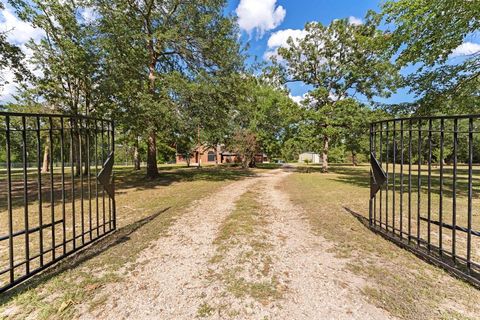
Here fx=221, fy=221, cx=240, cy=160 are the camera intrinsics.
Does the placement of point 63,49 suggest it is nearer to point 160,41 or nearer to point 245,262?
point 160,41

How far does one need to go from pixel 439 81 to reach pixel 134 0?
13.9 m

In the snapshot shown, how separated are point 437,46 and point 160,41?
11.7m

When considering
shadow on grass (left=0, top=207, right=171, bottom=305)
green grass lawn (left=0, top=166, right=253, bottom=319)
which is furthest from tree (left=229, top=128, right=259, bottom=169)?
shadow on grass (left=0, top=207, right=171, bottom=305)

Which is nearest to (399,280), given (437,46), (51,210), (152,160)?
(51,210)

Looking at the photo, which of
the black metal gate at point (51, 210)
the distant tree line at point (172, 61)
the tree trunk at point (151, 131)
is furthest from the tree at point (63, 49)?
the black metal gate at point (51, 210)

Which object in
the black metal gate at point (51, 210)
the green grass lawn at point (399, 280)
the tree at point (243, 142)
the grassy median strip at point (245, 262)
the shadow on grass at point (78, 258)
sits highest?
the tree at point (243, 142)

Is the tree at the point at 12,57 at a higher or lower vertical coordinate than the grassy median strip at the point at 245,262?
higher

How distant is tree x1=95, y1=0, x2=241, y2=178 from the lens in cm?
975

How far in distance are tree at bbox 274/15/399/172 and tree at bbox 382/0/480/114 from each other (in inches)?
336

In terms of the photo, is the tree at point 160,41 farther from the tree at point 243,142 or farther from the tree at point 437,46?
the tree at point 243,142

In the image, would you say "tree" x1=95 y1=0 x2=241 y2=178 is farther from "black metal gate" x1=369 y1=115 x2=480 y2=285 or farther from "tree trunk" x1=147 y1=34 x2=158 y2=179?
"black metal gate" x1=369 y1=115 x2=480 y2=285

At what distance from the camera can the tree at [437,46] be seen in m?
7.04

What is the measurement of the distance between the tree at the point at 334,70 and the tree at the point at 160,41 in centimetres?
900

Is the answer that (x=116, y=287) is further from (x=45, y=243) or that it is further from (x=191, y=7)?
(x=191, y=7)
